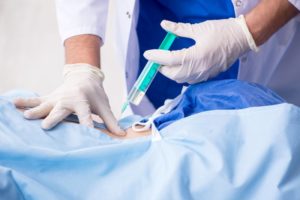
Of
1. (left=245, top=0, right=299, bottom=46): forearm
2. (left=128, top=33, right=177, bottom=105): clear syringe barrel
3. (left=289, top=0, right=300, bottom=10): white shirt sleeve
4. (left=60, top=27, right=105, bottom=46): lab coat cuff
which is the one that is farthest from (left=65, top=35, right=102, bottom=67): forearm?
(left=289, top=0, right=300, bottom=10): white shirt sleeve

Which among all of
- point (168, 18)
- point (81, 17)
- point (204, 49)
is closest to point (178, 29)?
point (204, 49)

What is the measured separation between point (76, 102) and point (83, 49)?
0.77 ft

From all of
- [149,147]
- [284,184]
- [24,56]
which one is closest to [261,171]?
[284,184]

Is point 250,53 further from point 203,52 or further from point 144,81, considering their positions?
point 144,81

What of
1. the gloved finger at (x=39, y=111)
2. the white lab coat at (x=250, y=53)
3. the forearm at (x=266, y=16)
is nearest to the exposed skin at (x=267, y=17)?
the forearm at (x=266, y=16)

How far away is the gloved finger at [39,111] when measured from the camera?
96cm

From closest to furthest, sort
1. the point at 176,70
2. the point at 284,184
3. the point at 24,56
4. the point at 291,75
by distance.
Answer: the point at 284,184 < the point at 176,70 < the point at 291,75 < the point at 24,56

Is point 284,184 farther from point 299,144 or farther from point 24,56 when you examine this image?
point 24,56

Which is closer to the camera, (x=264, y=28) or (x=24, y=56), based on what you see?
(x=264, y=28)

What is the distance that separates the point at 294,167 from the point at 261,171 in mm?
55

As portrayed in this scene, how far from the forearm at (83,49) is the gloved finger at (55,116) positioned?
223 mm

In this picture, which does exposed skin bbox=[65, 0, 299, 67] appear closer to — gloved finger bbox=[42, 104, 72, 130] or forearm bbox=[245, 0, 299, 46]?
forearm bbox=[245, 0, 299, 46]

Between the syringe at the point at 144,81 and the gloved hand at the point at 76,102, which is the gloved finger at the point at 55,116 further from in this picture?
the syringe at the point at 144,81

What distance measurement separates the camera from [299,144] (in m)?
0.81
